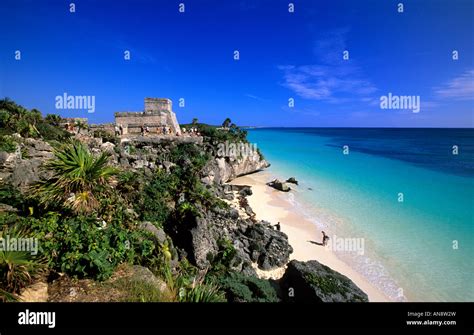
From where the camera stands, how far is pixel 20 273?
3.48 meters

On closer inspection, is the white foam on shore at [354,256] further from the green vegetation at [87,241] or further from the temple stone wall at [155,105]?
the temple stone wall at [155,105]

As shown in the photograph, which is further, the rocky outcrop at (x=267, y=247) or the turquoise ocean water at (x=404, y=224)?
the rocky outcrop at (x=267, y=247)

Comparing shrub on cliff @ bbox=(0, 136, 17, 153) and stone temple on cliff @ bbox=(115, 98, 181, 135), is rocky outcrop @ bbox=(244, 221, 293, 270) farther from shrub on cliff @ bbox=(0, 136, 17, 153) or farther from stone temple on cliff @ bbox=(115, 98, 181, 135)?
stone temple on cliff @ bbox=(115, 98, 181, 135)

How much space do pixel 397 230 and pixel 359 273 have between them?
5972 millimetres

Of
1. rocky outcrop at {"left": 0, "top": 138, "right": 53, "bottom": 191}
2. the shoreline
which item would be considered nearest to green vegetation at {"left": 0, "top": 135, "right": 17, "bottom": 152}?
rocky outcrop at {"left": 0, "top": 138, "right": 53, "bottom": 191}

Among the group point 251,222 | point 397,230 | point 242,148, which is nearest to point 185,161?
point 251,222

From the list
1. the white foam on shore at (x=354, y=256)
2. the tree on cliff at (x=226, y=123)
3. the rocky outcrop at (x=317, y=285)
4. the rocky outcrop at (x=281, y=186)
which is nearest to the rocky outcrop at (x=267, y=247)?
the rocky outcrop at (x=317, y=285)

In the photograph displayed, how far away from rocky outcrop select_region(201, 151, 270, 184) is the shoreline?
3.17 metres

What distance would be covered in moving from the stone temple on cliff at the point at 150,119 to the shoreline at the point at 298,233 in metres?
9.43

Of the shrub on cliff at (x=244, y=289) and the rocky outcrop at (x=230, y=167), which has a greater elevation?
the rocky outcrop at (x=230, y=167)

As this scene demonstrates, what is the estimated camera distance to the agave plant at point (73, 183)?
195 inches

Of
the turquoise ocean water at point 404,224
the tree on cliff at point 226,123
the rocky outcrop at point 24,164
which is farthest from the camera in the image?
the tree on cliff at point 226,123

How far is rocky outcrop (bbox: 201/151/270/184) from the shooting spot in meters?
18.6

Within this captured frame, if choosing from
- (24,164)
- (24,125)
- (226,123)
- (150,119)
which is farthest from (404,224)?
(226,123)
